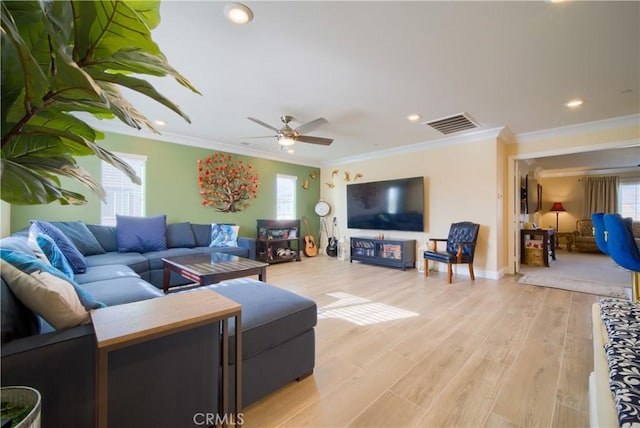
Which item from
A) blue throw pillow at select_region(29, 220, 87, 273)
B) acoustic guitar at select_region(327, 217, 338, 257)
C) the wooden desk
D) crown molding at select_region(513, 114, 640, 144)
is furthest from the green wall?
the wooden desk

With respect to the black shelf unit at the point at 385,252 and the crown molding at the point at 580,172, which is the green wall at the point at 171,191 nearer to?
the black shelf unit at the point at 385,252

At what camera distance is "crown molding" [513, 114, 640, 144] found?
3.56 meters

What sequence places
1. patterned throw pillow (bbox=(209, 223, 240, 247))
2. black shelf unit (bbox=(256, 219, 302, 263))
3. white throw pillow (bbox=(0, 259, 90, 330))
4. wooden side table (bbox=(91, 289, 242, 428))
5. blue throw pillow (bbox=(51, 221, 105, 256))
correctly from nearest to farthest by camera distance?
wooden side table (bbox=(91, 289, 242, 428)) < white throw pillow (bbox=(0, 259, 90, 330)) < blue throw pillow (bbox=(51, 221, 105, 256)) < patterned throw pillow (bbox=(209, 223, 240, 247)) < black shelf unit (bbox=(256, 219, 302, 263))

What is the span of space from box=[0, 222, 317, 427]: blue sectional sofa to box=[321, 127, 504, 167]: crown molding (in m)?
4.17

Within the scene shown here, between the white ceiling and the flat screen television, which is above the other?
the white ceiling

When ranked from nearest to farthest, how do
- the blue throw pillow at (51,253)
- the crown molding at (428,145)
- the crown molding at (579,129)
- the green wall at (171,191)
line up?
the blue throw pillow at (51,253) < the crown molding at (579,129) < the green wall at (171,191) < the crown molding at (428,145)

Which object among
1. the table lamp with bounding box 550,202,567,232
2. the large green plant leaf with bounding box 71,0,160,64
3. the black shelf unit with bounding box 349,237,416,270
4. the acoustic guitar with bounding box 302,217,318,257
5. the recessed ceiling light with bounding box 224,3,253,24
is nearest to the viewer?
the large green plant leaf with bounding box 71,0,160,64

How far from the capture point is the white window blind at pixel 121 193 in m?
4.11

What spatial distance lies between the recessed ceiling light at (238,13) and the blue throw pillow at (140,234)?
3.25 metres

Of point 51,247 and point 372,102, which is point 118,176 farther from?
point 372,102

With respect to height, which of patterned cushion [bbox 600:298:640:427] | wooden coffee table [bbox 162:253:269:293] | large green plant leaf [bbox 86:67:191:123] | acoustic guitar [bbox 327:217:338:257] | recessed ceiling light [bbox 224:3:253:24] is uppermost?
→ recessed ceiling light [bbox 224:3:253:24]

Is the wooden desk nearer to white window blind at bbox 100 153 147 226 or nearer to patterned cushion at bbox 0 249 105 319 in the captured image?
patterned cushion at bbox 0 249 105 319

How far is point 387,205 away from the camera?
5543 millimetres

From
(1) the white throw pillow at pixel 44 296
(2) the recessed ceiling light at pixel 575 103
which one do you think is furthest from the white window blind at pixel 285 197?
(1) the white throw pillow at pixel 44 296
